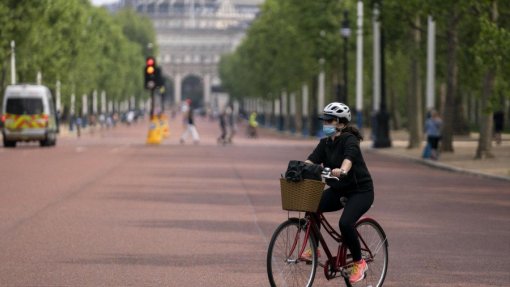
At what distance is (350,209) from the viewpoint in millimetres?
11016

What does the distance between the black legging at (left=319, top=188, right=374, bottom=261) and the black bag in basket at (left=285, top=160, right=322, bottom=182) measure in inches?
21.9

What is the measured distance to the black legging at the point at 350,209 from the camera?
11.0 meters

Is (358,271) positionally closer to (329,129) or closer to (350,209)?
(350,209)

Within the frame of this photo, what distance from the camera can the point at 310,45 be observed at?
3088 inches

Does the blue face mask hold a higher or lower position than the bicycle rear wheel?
higher

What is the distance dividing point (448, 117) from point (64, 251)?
30998 mm

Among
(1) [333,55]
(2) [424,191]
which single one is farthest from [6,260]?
(1) [333,55]

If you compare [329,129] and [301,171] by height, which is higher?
[329,129]

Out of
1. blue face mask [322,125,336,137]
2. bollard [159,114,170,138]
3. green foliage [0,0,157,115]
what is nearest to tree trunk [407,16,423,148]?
bollard [159,114,170,138]

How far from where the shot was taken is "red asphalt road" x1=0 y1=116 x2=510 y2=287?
13.0 m

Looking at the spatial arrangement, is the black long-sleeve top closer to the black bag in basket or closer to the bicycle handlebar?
the bicycle handlebar

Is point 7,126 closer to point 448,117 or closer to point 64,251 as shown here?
point 448,117

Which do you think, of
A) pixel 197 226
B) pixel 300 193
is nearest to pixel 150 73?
pixel 197 226

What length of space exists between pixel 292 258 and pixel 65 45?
250 ft
